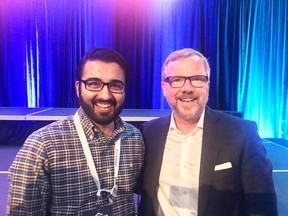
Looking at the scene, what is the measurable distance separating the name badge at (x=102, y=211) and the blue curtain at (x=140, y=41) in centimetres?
431

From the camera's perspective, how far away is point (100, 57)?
1.20 m

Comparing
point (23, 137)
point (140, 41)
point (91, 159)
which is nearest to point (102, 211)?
point (91, 159)

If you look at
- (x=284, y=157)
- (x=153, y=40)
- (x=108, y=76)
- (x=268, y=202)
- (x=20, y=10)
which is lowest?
(x=284, y=157)

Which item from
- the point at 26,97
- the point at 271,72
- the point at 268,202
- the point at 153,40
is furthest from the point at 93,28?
the point at 268,202

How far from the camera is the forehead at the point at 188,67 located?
4.58 ft

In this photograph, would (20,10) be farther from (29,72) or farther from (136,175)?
(136,175)

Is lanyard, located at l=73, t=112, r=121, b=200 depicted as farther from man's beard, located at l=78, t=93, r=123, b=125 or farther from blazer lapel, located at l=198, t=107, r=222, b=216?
blazer lapel, located at l=198, t=107, r=222, b=216

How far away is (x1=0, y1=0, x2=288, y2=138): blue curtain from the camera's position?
208 inches

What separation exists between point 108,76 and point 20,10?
4.96 metres

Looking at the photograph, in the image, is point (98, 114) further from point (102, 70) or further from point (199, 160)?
point (199, 160)

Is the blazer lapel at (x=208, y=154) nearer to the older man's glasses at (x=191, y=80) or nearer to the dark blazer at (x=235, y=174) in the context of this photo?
the dark blazer at (x=235, y=174)

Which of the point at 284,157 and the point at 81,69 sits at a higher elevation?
the point at 81,69

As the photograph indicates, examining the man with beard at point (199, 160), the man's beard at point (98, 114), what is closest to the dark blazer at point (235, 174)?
the man with beard at point (199, 160)

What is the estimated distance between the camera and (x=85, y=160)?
1.16 meters
